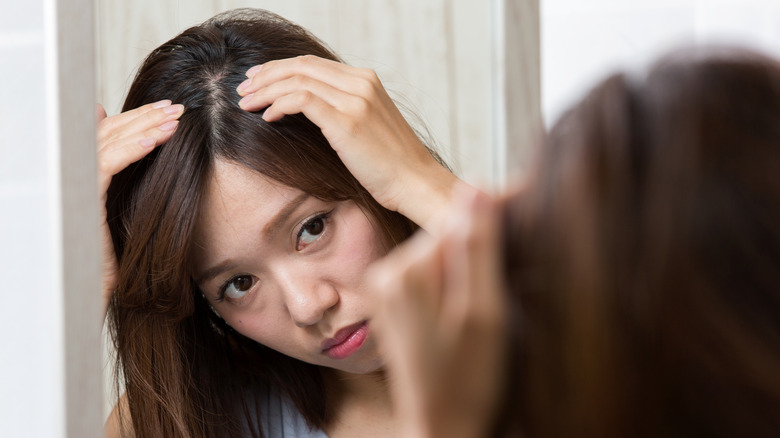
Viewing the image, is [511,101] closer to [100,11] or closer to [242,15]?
[242,15]

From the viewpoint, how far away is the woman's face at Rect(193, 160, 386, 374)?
701 mm

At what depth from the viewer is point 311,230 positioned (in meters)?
0.72

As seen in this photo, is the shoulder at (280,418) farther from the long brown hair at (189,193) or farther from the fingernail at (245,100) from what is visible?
the fingernail at (245,100)

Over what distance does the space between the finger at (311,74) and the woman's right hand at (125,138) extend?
0.24ft

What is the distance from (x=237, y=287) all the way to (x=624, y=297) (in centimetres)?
52

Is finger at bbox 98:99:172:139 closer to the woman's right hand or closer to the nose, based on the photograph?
the woman's right hand

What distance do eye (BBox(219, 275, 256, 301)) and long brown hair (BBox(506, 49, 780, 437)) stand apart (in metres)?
0.48

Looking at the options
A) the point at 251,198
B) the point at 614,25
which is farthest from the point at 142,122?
the point at 614,25

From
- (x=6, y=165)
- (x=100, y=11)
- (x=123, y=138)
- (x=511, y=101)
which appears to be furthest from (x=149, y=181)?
(x=511, y=101)

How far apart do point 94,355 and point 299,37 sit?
1.43 ft

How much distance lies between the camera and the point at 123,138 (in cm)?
72

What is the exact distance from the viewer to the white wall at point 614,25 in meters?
1.11

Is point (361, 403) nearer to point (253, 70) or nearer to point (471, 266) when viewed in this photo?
point (253, 70)

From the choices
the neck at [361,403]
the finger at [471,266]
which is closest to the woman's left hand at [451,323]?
the finger at [471,266]
